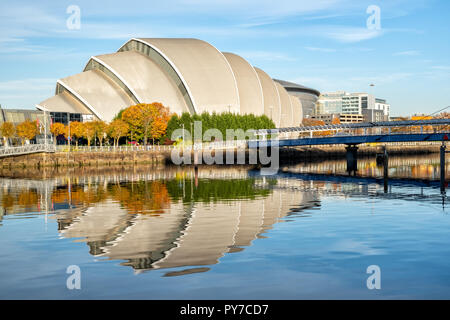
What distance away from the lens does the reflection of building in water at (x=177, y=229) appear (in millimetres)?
17797

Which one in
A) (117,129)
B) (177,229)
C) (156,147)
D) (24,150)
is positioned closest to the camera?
(177,229)

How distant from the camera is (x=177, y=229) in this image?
914 inches

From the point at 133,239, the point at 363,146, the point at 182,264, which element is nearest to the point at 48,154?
the point at 133,239

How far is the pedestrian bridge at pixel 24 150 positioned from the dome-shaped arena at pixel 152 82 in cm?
3177

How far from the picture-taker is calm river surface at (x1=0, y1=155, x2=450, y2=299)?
13961mm

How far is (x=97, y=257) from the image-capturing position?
1769cm

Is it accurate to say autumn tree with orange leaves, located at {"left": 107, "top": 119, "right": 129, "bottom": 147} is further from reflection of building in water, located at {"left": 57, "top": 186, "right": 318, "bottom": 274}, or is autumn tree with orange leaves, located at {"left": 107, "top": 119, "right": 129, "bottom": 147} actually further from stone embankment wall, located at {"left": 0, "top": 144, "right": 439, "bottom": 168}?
reflection of building in water, located at {"left": 57, "top": 186, "right": 318, "bottom": 274}

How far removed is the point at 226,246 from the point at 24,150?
6693cm

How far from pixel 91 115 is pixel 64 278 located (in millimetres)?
101218

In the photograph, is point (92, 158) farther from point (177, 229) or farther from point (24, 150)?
point (177, 229)

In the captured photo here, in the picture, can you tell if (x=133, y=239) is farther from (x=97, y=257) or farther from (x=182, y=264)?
(x=182, y=264)

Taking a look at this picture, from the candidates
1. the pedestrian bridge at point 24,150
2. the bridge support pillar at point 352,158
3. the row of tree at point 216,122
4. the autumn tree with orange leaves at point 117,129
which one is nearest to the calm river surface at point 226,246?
the bridge support pillar at point 352,158

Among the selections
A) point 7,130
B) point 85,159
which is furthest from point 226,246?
point 7,130

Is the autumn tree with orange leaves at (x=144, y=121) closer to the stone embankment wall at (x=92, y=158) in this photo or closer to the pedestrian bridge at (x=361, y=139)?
the stone embankment wall at (x=92, y=158)
